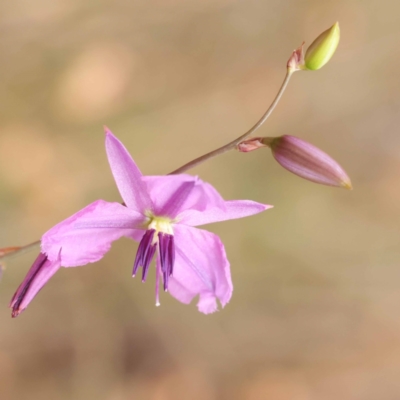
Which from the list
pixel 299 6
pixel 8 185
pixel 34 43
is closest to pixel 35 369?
pixel 8 185

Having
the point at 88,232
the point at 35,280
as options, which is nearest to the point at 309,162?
the point at 88,232

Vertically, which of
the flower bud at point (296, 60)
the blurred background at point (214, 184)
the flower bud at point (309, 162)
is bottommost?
the blurred background at point (214, 184)

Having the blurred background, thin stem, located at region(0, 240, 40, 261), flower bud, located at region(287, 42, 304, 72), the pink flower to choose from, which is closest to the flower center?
the pink flower

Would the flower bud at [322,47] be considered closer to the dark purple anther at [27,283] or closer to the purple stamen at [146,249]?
the purple stamen at [146,249]

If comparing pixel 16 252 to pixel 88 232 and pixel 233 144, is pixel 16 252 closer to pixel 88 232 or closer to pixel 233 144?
pixel 88 232

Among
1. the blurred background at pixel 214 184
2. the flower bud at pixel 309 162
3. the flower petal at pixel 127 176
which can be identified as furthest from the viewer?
the blurred background at pixel 214 184

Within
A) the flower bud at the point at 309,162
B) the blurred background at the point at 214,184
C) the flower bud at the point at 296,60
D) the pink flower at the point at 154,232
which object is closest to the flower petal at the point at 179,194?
the pink flower at the point at 154,232

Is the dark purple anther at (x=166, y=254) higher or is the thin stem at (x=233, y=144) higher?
the thin stem at (x=233, y=144)
